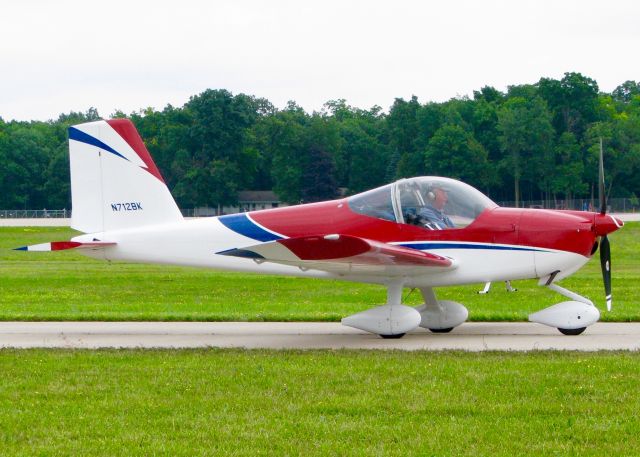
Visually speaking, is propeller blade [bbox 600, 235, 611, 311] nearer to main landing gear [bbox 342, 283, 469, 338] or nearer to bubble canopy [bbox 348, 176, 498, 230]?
bubble canopy [bbox 348, 176, 498, 230]

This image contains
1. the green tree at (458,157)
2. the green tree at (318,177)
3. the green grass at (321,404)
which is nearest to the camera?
the green grass at (321,404)

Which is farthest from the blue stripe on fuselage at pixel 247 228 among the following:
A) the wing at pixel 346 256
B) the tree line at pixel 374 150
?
the tree line at pixel 374 150

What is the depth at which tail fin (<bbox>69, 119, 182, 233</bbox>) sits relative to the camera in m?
15.8

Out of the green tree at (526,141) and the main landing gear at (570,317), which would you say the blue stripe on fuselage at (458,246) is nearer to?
the main landing gear at (570,317)

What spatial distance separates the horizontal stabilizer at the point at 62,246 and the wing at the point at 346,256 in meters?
2.58

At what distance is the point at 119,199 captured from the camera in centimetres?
1586

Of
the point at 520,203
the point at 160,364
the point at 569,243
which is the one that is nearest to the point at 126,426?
the point at 160,364

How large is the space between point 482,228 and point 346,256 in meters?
2.11

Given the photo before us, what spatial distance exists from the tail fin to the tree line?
87.1 m

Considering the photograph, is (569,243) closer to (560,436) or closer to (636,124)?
(560,436)

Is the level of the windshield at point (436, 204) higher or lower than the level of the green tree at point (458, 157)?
lower

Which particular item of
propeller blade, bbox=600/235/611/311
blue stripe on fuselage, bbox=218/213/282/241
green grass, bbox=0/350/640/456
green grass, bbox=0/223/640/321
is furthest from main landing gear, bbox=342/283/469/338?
green grass, bbox=0/223/640/321

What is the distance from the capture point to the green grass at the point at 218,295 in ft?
59.2

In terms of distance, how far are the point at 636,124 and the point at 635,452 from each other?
343ft
